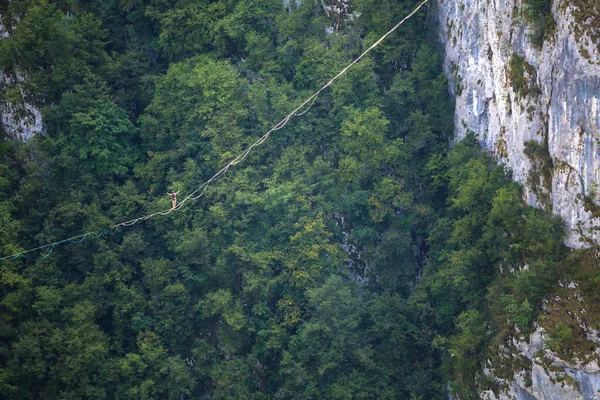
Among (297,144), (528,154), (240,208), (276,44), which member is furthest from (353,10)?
(528,154)

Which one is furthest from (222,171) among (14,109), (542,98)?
(542,98)

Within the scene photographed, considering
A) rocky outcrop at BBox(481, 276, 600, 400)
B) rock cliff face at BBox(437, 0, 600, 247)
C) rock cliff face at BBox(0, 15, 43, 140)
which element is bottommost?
rocky outcrop at BBox(481, 276, 600, 400)

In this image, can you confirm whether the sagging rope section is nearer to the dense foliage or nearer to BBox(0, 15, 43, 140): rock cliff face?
the dense foliage

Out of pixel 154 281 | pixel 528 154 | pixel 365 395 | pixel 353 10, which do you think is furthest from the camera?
pixel 353 10

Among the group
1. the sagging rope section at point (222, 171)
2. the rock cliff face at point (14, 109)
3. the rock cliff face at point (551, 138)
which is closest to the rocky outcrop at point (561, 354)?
the rock cliff face at point (551, 138)

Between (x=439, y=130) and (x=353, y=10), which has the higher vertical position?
(x=353, y=10)

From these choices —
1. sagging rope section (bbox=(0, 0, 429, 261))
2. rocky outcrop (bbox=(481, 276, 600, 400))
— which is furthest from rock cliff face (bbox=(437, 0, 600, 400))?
sagging rope section (bbox=(0, 0, 429, 261))

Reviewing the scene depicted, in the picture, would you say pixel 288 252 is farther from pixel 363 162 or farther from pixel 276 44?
pixel 276 44
